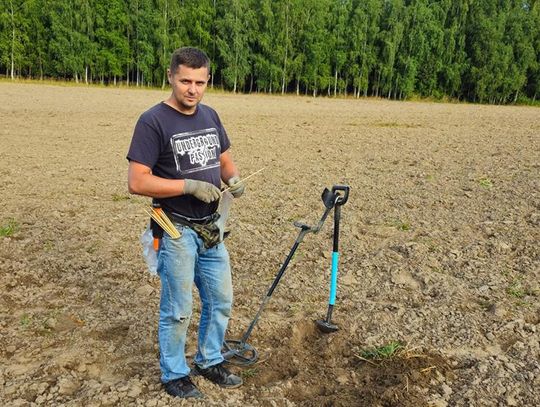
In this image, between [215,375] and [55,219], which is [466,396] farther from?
[55,219]

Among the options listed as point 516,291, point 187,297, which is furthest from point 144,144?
point 516,291

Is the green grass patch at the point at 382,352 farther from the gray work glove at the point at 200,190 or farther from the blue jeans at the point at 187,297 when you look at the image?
the gray work glove at the point at 200,190

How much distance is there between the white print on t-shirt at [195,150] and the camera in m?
3.24

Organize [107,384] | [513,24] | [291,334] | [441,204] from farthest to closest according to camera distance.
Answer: [513,24], [441,204], [291,334], [107,384]

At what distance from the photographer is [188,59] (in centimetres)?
317

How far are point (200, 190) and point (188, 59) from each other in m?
0.84

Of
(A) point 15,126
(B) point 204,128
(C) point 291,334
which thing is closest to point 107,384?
(C) point 291,334

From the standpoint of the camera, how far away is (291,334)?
4.46 metres

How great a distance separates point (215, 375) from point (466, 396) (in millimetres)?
1828

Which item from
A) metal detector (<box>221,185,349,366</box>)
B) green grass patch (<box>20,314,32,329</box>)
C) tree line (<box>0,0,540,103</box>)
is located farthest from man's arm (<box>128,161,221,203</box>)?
tree line (<box>0,0,540,103</box>)

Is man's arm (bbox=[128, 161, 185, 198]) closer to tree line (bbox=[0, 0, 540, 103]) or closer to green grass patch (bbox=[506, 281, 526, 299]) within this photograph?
green grass patch (bbox=[506, 281, 526, 299])

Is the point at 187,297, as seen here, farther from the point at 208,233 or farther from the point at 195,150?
the point at 195,150

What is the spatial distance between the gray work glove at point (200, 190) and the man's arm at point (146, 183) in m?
0.09

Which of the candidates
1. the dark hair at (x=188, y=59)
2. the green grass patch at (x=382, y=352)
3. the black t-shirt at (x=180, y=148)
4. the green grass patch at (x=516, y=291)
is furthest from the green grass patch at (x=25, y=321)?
the green grass patch at (x=516, y=291)
